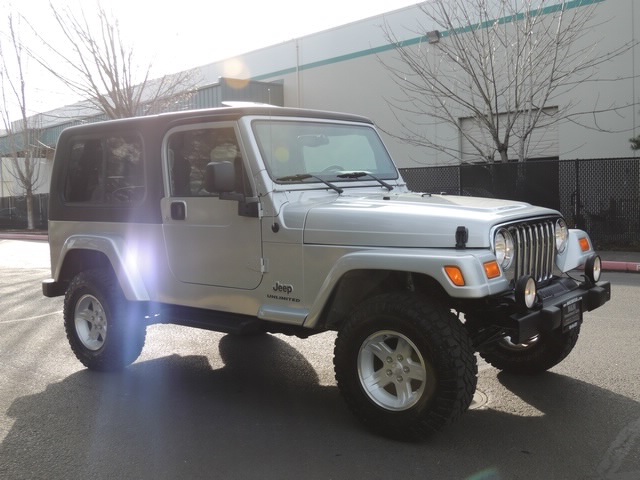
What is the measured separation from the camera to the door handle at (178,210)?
5027 mm

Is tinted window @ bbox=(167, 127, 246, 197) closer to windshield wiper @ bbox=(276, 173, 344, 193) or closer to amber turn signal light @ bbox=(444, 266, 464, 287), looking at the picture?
windshield wiper @ bbox=(276, 173, 344, 193)

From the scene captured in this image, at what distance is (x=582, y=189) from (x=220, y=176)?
1286 cm

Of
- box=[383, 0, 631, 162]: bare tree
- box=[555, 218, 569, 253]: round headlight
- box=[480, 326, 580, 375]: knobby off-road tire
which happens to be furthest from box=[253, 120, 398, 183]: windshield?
box=[383, 0, 631, 162]: bare tree

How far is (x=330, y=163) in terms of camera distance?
510 cm

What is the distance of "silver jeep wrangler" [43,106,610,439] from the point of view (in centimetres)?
383

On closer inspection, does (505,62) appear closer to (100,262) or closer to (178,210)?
(100,262)

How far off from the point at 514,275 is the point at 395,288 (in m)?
0.75

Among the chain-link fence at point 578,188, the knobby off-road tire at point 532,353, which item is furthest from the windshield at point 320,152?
the chain-link fence at point 578,188

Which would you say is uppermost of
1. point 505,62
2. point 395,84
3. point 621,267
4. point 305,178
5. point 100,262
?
point 395,84

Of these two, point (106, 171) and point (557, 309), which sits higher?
point (106, 171)

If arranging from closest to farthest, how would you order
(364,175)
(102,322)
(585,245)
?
(585,245) → (364,175) → (102,322)

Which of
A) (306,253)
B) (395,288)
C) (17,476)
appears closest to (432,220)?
(395,288)

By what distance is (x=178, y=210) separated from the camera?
199 inches

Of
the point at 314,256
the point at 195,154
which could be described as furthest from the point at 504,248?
the point at 195,154
